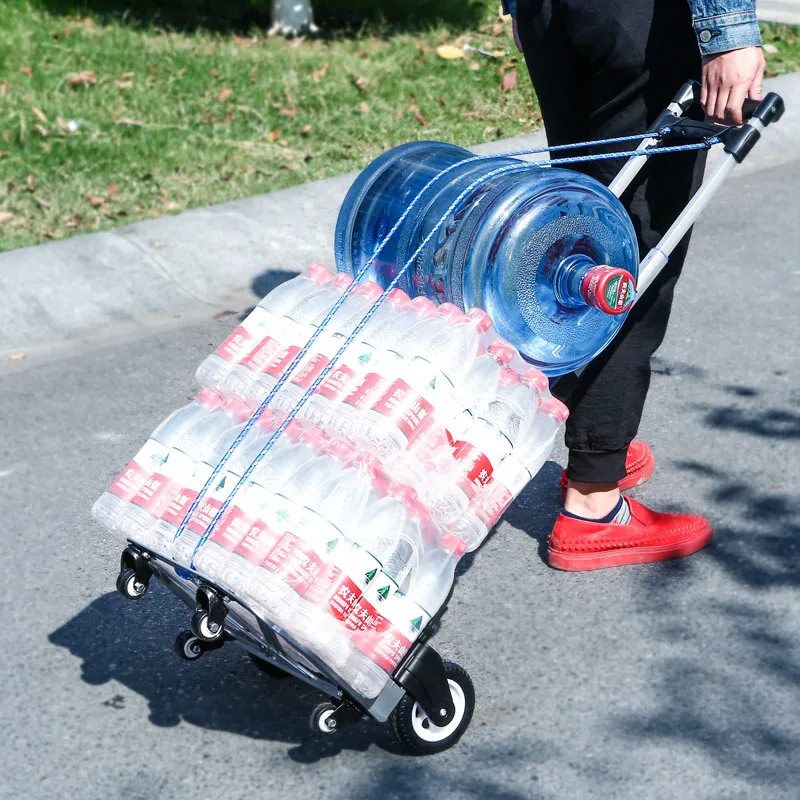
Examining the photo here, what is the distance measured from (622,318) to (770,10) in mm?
7986

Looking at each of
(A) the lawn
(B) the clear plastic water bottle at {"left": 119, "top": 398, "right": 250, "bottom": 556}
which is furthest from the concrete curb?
(B) the clear plastic water bottle at {"left": 119, "top": 398, "right": 250, "bottom": 556}

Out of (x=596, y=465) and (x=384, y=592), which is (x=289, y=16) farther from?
(x=384, y=592)

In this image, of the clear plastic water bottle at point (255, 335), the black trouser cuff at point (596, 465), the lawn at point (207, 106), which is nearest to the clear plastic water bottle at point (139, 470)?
the clear plastic water bottle at point (255, 335)

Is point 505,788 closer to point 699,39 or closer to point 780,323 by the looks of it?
point 699,39

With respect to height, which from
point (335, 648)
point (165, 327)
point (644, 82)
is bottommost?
point (165, 327)

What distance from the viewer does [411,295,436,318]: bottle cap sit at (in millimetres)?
2721

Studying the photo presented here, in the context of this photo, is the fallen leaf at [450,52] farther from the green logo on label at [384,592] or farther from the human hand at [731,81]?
the green logo on label at [384,592]

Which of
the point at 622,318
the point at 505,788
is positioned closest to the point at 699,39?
the point at 622,318

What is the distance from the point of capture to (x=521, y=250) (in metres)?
Result: 2.82

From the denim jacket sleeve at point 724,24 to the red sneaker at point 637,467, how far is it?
151cm

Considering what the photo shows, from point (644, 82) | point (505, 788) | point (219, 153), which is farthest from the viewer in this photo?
point (219, 153)

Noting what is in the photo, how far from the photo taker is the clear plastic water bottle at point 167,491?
265cm

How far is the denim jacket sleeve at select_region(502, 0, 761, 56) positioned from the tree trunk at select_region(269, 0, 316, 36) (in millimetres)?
6906

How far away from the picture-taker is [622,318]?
3000 mm
